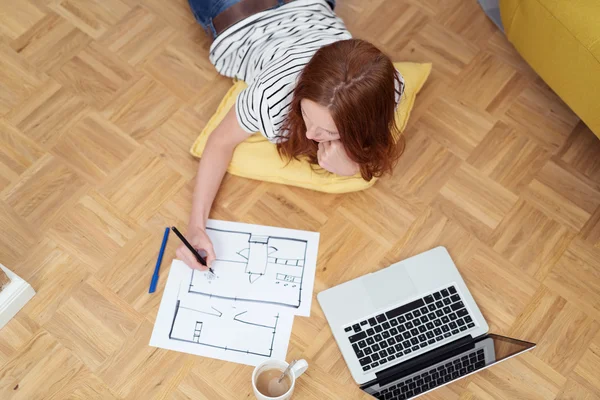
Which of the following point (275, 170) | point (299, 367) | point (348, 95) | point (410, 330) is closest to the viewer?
point (348, 95)

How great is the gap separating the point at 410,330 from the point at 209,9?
0.89 meters

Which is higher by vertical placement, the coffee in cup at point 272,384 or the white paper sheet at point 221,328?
the coffee in cup at point 272,384

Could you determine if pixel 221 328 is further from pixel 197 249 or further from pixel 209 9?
pixel 209 9

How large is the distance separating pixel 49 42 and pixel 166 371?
3.09 feet

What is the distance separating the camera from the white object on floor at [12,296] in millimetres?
1300

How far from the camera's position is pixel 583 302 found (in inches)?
54.2

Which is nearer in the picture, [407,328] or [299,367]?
[299,367]

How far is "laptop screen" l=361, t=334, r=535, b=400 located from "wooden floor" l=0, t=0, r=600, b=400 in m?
0.03

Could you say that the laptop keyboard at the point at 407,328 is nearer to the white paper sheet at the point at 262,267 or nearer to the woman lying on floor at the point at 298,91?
the white paper sheet at the point at 262,267

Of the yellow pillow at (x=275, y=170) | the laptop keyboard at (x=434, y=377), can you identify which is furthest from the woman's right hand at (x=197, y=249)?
the laptop keyboard at (x=434, y=377)

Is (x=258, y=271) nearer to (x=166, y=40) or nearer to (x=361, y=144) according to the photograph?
(x=361, y=144)

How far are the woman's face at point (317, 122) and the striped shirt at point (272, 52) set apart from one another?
0.11m

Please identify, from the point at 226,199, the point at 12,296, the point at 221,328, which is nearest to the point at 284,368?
the point at 221,328

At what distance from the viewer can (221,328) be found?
51.5 inches
